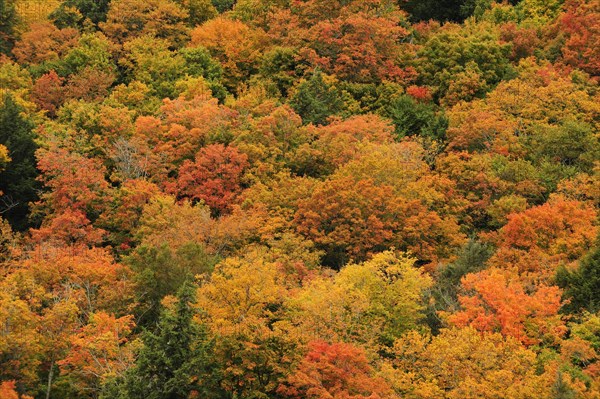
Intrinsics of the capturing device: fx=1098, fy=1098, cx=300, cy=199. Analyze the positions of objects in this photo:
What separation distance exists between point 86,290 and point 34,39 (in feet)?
142

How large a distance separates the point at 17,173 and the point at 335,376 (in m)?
34.7

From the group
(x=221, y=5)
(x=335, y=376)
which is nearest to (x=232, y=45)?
(x=221, y=5)

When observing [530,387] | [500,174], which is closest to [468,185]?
[500,174]

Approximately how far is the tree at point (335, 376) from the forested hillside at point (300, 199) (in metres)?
0.09

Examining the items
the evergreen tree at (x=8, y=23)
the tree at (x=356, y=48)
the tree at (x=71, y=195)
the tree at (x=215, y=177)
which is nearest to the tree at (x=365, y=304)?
the tree at (x=215, y=177)

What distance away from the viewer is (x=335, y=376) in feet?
142

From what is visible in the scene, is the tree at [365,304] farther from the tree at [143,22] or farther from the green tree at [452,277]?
the tree at [143,22]

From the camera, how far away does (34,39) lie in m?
90.1

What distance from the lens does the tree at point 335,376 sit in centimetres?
4288

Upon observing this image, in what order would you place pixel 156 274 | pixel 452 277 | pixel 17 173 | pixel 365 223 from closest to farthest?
pixel 156 274 < pixel 452 277 < pixel 365 223 < pixel 17 173

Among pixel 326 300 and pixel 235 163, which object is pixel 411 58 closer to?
pixel 235 163

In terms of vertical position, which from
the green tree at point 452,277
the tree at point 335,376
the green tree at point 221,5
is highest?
the tree at point 335,376

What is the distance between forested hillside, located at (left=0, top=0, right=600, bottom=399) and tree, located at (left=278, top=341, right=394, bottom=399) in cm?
9

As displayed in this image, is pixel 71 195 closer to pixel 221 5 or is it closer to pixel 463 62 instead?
pixel 463 62
